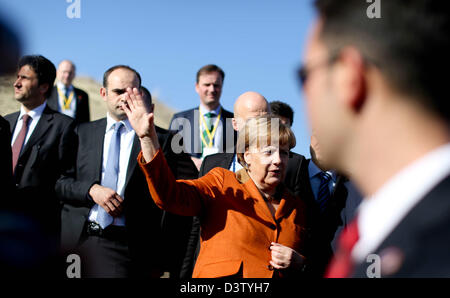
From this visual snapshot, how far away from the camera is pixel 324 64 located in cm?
112

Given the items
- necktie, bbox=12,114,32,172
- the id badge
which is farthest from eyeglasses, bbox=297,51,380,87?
the id badge

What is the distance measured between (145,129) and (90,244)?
5.32ft

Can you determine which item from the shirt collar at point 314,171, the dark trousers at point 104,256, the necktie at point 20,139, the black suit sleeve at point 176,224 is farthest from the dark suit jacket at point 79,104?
the shirt collar at point 314,171

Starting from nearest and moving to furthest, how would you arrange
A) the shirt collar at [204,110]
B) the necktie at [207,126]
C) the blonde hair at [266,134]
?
the blonde hair at [266,134] → the necktie at [207,126] → the shirt collar at [204,110]

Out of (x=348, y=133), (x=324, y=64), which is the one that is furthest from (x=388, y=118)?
(x=324, y=64)

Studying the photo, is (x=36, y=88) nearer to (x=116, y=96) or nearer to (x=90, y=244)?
(x=116, y=96)

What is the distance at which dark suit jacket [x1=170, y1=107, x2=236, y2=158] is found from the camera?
5426 mm

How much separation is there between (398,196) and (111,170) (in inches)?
134

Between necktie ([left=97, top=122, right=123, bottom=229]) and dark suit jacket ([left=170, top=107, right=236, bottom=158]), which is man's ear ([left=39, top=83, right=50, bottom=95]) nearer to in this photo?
necktie ([left=97, top=122, right=123, bottom=229])

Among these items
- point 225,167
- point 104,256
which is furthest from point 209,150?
point 104,256

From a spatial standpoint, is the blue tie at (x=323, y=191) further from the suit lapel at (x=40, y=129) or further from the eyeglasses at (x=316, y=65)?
the eyeglasses at (x=316, y=65)

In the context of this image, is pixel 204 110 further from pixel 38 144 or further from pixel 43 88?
pixel 38 144

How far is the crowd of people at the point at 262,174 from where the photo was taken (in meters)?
0.96

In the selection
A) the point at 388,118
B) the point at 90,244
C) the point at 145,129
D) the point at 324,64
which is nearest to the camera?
the point at 388,118
